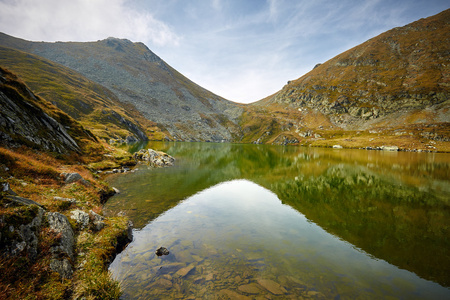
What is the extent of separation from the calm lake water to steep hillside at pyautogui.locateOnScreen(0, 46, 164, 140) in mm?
111709

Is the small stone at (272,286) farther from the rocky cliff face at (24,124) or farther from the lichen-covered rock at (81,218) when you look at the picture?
the rocky cliff face at (24,124)

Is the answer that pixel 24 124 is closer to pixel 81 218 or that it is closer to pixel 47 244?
pixel 81 218

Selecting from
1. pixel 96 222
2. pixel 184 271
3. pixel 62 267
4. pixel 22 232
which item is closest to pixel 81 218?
pixel 96 222

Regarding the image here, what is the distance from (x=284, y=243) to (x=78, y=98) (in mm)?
183313

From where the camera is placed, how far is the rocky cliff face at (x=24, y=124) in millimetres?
21391

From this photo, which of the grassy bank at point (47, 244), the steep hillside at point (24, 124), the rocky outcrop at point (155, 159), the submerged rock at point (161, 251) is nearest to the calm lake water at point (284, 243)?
the submerged rock at point (161, 251)

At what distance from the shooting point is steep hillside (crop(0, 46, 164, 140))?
129462 mm

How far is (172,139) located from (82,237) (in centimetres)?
17675

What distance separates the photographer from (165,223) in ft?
60.7

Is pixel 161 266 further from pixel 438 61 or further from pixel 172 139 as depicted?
pixel 438 61

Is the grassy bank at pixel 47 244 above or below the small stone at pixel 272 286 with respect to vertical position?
above

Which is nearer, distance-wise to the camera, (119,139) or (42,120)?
(42,120)

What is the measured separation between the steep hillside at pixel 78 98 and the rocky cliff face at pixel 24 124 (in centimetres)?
8920

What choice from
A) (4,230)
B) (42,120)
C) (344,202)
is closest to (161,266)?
(4,230)
